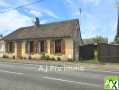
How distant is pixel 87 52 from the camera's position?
115 ft

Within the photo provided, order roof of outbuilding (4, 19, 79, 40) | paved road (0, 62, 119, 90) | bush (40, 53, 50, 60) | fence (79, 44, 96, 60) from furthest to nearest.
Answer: bush (40, 53, 50, 60), roof of outbuilding (4, 19, 79, 40), fence (79, 44, 96, 60), paved road (0, 62, 119, 90)

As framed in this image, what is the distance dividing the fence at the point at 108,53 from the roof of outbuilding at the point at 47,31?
5099 millimetres

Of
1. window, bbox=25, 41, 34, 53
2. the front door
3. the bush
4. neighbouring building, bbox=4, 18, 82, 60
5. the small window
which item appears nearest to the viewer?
neighbouring building, bbox=4, 18, 82, 60

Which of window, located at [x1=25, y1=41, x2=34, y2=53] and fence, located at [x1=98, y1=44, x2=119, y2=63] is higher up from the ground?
window, located at [x1=25, y1=41, x2=34, y2=53]

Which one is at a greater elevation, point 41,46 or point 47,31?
point 47,31

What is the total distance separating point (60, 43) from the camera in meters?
34.6

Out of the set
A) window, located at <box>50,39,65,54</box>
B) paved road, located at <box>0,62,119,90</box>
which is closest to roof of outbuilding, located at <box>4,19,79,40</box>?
window, located at <box>50,39,65,54</box>

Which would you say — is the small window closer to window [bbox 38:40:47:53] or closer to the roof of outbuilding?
window [bbox 38:40:47:53]

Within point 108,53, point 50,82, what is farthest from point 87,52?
point 50,82

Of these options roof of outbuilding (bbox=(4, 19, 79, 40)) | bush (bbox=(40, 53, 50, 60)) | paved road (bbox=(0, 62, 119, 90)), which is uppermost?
roof of outbuilding (bbox=(4, 19, 79, 40))

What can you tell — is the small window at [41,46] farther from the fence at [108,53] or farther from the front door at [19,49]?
the fence at [108,53]

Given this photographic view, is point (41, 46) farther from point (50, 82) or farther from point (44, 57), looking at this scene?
point (50, 82)

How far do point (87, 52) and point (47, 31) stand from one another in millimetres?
6315

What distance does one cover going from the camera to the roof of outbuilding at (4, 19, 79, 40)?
34.9 metres
